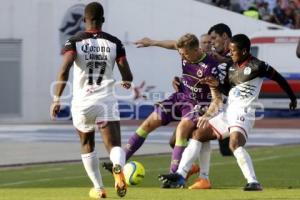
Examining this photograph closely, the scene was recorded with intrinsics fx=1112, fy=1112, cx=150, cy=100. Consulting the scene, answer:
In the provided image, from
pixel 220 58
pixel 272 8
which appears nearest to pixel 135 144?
pixel 220 58

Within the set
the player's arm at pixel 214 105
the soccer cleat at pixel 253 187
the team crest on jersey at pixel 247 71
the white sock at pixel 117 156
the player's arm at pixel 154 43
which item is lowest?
the soccer cleat at pixel 253 187

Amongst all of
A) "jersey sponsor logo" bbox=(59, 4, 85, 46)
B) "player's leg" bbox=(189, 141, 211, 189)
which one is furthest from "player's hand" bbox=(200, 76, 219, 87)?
"jersey sponsor logo" bbox=(59, 4, 85, 46)

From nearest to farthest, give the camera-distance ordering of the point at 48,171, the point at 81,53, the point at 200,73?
the point at 81,53 < the point at 200,73 < the point at 48,171

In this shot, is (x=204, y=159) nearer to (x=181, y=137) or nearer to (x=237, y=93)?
(x=181, y=137)

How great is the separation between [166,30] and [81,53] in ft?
78.3

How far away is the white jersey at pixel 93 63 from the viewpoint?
1212 cm

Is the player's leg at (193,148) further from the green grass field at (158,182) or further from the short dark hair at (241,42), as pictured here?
the short dark hair at (241,42)

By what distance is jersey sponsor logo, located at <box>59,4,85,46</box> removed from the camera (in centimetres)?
3491

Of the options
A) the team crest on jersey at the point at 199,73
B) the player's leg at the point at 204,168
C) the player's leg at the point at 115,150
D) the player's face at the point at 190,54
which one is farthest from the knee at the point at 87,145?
the team crest on jersey at the point at 199,73

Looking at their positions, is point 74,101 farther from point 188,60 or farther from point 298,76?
point 298,76

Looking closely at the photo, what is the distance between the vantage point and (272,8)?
130ft

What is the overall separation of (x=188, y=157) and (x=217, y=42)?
2110 mm

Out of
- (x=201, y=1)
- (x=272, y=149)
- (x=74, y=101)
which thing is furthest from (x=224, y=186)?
(x=201, y=1)

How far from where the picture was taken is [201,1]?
38031 mm
